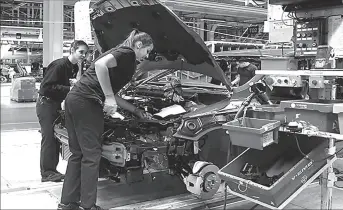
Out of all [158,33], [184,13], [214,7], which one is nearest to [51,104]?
[158,33]

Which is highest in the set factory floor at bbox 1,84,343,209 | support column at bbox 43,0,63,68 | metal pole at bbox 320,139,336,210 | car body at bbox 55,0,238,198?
support column at bbox 43,0,63,68

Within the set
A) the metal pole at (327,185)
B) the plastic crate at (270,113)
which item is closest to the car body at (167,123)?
the plastic crate at (270,113)

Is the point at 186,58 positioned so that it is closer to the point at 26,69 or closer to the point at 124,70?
the point at 124,70

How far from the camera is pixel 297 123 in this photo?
9.18ft

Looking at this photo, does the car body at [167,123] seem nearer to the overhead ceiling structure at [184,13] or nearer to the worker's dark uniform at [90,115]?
the worker's dark uniform at [90,115]

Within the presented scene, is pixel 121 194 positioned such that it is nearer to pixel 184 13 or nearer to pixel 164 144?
pixel 164 144

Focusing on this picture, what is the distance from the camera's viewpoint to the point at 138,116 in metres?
3.64

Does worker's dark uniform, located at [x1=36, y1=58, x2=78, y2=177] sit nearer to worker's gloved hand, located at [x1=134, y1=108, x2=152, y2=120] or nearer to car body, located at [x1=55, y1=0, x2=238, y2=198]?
car body, located at [x1=55, y1=0, x2=238, y2=198]

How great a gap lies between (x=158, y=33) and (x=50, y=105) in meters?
1.53

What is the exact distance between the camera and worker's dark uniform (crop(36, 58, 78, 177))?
169 inches

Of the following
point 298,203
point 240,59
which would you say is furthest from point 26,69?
point 298,203

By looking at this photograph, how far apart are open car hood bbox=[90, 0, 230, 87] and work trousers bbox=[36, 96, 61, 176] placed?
0.90 meters

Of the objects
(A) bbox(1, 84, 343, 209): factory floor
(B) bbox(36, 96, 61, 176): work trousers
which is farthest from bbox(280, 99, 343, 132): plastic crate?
(B) bbox(36, 96, 61, 176): work trousers

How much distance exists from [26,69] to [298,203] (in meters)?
14.5
